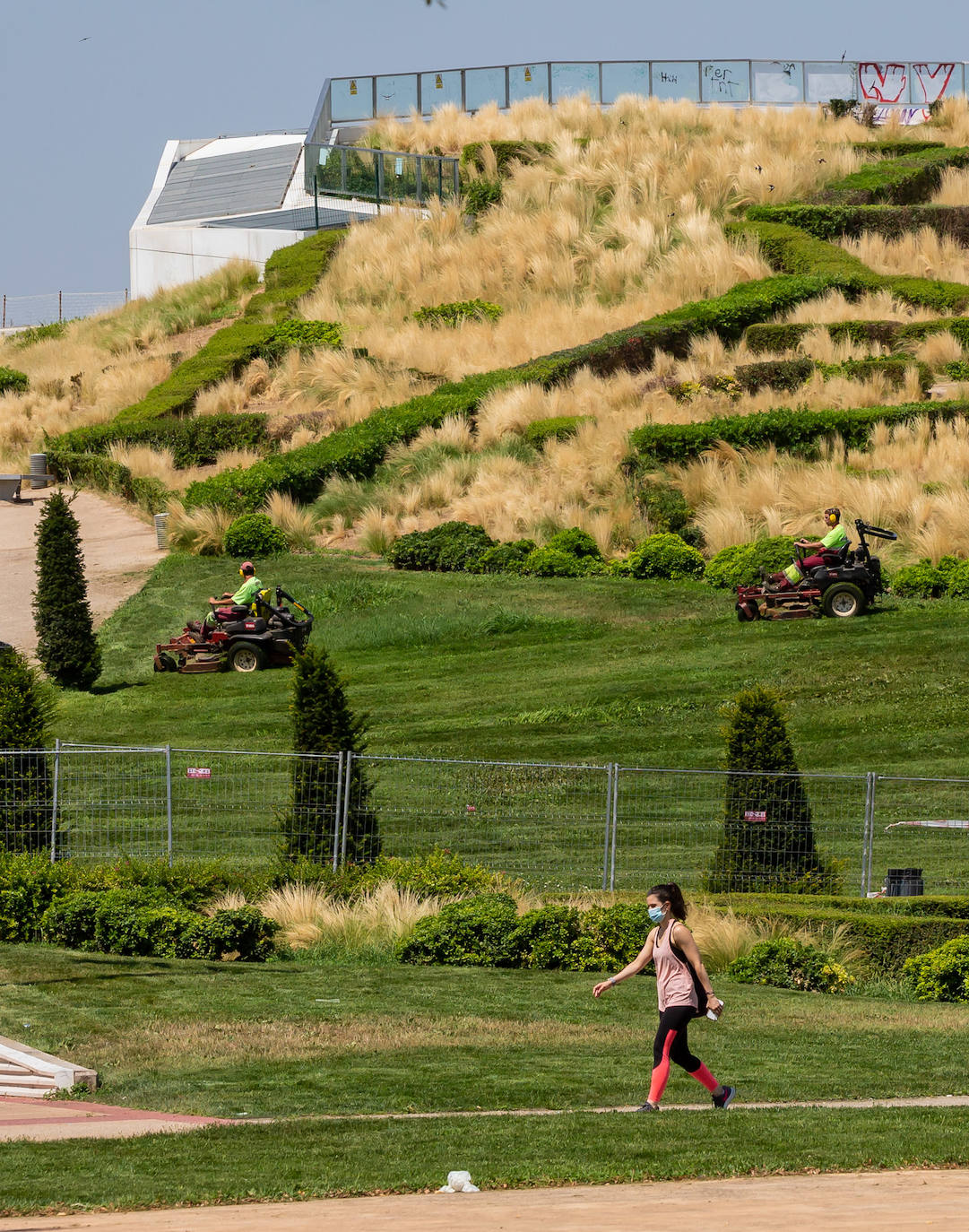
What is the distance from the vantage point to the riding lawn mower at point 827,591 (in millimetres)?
25422

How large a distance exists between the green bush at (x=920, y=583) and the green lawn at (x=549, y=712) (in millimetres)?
704

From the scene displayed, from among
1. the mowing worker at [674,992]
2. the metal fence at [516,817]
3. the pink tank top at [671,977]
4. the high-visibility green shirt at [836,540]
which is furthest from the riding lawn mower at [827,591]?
the pink tank top at [671,977]

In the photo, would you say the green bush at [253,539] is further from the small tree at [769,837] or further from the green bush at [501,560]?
the small tree at [769,837]

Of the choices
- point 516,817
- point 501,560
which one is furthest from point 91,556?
point 516,817

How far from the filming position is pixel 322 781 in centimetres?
→ 1706

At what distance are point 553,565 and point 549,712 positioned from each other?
832 cm

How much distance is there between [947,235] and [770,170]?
619 cm

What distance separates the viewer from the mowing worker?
9.92 metres

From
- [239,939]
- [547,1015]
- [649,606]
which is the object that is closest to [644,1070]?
[547,1015]

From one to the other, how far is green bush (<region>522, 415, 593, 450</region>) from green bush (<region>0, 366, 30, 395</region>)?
2150 centimetres

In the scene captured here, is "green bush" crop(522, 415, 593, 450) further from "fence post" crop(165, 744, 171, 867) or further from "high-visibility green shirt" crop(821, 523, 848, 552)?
"fence post" crop(165, 744, 171, 867)

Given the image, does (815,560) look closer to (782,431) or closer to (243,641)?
(782,431)

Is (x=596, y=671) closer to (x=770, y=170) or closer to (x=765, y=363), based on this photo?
(x=765, y=363)

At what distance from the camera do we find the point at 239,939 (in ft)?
48.9
